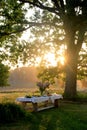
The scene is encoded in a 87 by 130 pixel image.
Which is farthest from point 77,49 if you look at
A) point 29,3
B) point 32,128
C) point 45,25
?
point 32,128

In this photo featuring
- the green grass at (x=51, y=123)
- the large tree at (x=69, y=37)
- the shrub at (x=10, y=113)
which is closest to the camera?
the green grass at (x=51, y=123)

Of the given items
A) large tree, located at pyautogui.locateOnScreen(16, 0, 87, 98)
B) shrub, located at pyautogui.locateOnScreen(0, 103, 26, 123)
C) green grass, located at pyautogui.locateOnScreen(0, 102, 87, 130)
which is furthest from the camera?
large tree, located at pyautogui.locateOnScreen(16, 0, 87, 98)

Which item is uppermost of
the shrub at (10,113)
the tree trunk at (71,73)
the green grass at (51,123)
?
the tree trunk at (71,73)

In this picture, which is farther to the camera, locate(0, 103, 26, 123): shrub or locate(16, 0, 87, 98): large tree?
locate(16, 0, 87, 98): large tree

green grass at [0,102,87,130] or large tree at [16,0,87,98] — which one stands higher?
large tree at [16,0,87,98]

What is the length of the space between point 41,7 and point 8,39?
13.9 feet

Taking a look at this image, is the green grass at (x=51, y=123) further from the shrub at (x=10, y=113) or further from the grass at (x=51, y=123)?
the shrub at (x=10, y=113)

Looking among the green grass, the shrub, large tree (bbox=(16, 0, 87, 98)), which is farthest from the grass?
large tree (bbox=(16, 0, 87, 98))

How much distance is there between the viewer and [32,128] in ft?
44.1

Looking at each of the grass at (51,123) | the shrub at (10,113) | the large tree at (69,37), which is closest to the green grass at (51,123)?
the grass at (51,123)

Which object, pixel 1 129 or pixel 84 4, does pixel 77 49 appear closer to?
pixel 84 4

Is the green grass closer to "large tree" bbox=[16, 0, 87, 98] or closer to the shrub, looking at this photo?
the shrub

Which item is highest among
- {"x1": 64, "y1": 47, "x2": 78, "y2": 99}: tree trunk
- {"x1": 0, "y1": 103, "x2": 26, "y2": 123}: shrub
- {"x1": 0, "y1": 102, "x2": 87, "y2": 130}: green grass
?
{"x1": 64, "y1": 47, "x2": 78, "y2": 99}: tree trunk

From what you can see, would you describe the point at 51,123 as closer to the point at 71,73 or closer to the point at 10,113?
the point at 10,113
